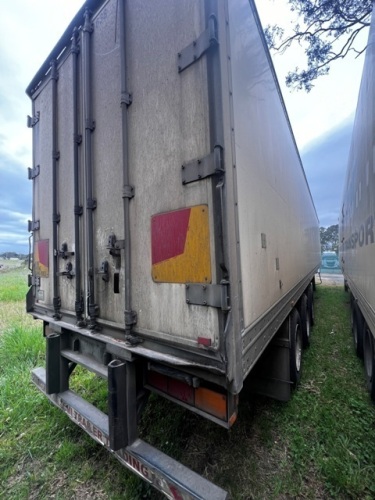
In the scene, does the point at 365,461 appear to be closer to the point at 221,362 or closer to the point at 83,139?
the point at 221,362

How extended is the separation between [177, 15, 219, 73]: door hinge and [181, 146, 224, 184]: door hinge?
1.98 ft

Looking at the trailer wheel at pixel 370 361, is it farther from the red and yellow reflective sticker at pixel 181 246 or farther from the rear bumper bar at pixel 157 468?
the red and yellow reflective sticker at pixel 181 246

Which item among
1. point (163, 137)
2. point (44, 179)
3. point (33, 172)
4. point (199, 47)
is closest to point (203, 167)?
point (163, 137)

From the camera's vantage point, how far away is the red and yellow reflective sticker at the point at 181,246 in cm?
154

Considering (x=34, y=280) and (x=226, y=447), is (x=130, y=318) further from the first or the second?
(x=34, y=280)

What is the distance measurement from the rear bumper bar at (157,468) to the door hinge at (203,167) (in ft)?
6.05

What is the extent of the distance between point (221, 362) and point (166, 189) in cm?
112

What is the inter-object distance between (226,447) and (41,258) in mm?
2783

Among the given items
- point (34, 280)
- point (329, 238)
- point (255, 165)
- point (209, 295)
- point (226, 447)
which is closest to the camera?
point (209, 295)

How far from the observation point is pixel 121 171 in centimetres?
203

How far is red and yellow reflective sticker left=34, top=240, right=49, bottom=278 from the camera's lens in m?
2.93

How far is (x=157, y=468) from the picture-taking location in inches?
66.2

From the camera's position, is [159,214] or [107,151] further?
[107,151]

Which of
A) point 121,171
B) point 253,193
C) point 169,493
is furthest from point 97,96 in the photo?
point 169,493
